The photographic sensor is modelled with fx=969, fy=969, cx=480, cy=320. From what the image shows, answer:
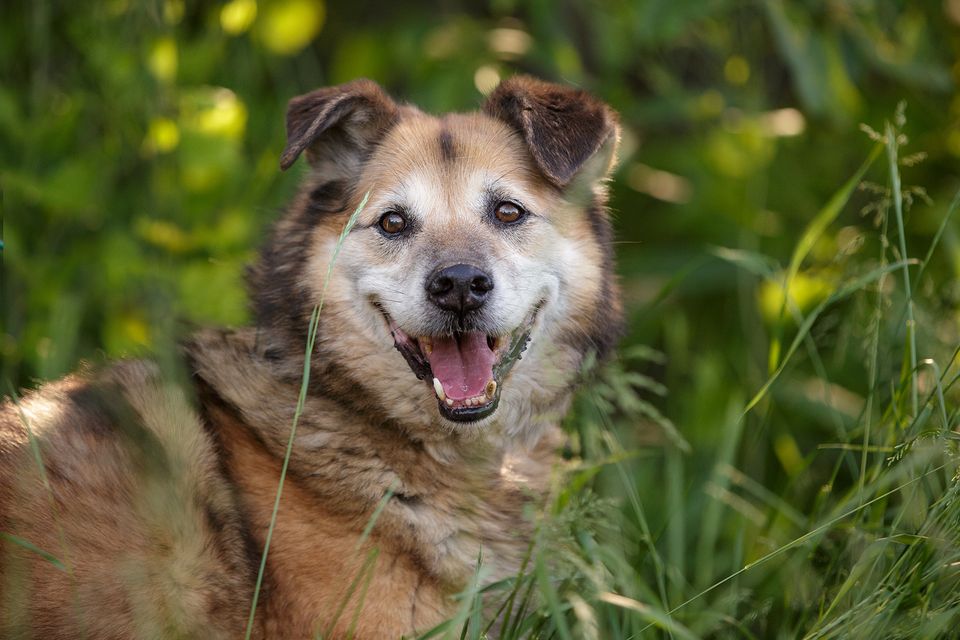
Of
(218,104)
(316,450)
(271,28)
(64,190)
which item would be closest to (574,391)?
(316,450)

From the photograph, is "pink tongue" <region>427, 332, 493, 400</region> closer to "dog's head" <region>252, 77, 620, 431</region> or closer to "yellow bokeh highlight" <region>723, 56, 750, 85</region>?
"dog's head" <region>252, 77, 620, 431</region>

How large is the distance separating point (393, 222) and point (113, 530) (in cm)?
124

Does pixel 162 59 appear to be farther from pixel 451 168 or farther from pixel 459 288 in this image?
pixel 459 288

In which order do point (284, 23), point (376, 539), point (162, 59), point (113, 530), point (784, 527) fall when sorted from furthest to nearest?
point (284, 23) < point (162, 59) < point (784, 527) < point (376, 539) < point (113, 530)

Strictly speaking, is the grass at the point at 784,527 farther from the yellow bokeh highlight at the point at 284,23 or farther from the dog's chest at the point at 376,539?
the yellow bokeh highlight at the point at 284,23

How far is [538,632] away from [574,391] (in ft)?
3.00

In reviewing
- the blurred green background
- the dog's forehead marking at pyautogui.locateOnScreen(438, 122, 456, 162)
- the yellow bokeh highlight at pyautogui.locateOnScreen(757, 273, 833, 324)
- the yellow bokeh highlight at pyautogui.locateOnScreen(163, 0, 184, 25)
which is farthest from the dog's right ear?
the yellow bokeh highlight at pyautogui.locateOnScreen(757, 273, 833, 324)

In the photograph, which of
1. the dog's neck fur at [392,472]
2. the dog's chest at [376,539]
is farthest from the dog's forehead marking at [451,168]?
the dog's chest at [376,539]

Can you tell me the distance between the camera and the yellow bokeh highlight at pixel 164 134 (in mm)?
4223

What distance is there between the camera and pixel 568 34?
521cm

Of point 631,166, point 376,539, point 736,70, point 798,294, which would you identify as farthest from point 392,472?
point 736,70

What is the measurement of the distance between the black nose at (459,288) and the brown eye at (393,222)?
31 centimetres

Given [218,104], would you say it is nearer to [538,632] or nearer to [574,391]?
[574,391]

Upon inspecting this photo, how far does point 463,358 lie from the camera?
2939 mm
